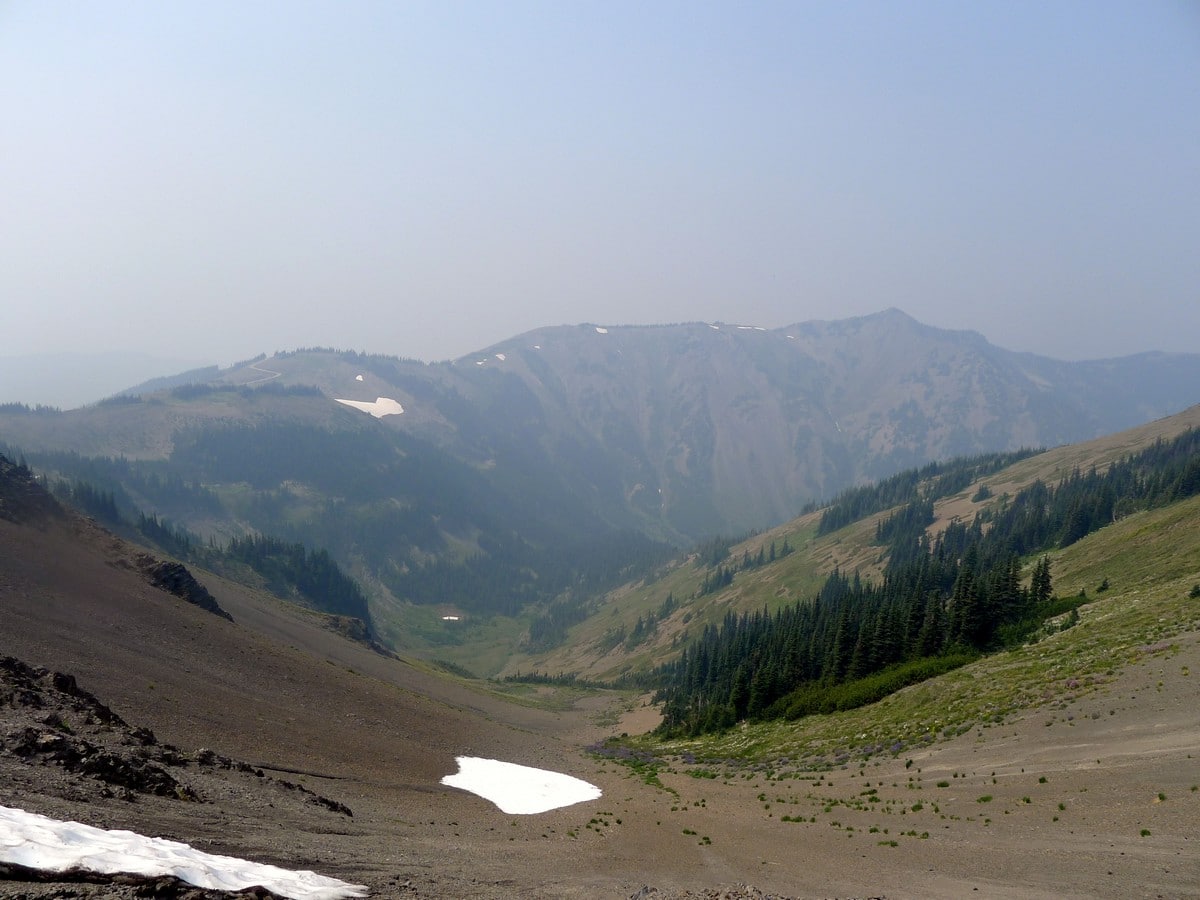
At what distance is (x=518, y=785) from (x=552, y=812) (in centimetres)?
859

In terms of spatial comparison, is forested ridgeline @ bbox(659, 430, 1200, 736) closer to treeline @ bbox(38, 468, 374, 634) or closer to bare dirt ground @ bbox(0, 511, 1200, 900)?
bare dirt ground @ bbox(0, 511, 1200, 900)

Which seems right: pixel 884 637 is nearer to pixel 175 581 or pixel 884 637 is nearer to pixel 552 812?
pixel 552 812

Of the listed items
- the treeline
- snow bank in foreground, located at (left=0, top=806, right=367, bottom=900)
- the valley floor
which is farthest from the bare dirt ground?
the treeline

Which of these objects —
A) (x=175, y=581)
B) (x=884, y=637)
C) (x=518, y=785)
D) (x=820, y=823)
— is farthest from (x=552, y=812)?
(x=175, y=581)

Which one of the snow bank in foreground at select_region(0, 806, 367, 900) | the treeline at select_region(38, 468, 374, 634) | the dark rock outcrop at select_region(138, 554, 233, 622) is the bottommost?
the treeline at select_region(38, 468, 374, 634)

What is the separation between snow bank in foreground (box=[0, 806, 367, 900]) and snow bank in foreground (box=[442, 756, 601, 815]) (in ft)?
85.4

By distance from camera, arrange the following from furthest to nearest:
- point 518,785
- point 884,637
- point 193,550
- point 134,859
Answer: point 193,550 < point 884,637 < point 518,785 < point 134,859

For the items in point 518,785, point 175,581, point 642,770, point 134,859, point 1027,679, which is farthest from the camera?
point 175,581

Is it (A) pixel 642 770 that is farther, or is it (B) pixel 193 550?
(B) pixel 193 550

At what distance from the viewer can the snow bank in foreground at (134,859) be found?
15.3m

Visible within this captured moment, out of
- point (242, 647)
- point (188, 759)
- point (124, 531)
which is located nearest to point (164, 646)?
point (242, 647)

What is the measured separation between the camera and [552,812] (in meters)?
42.3

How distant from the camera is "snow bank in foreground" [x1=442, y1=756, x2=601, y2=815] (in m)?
45.0

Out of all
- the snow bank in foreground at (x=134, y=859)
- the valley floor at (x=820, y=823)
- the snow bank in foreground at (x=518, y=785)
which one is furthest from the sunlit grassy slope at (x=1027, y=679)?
the snow bank in foreground at (x=134, y=859)
